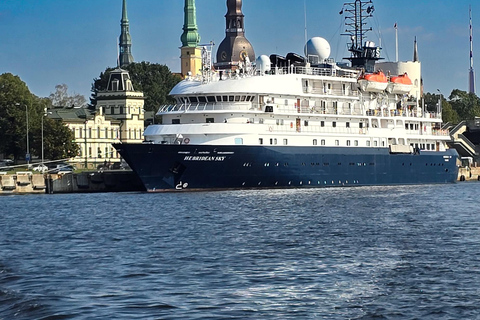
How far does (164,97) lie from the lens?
13325cm

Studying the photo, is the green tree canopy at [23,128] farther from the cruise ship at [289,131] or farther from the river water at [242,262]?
the river water at [242,262]

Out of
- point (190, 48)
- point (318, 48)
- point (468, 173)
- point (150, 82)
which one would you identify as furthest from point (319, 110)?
point (190, 48)

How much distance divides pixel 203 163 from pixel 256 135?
445 cm

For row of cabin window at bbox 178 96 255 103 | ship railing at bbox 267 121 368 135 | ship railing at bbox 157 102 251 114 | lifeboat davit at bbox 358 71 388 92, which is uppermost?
lifeboat davit at bbox 358 71 388 92

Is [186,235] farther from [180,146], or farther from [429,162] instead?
[429,162]

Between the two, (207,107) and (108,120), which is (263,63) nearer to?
(207,107)

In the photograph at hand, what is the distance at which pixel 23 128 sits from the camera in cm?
9388

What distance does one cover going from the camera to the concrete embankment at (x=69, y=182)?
65688 mm

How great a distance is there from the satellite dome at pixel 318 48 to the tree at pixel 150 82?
59581mm

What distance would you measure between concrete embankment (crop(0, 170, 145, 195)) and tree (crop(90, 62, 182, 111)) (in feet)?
209

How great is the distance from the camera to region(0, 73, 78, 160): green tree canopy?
297 ft

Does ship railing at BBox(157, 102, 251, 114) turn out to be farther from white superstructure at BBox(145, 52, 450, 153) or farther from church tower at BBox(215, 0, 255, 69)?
church tower at BBox(215, 0, 255, 69)

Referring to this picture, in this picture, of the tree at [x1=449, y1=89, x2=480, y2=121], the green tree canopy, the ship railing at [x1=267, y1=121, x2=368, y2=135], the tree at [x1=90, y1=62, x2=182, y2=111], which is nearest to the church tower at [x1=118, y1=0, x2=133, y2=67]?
the tree at [x1=90, y1=62, x2=182, y2=111]

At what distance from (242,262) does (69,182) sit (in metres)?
42.0
